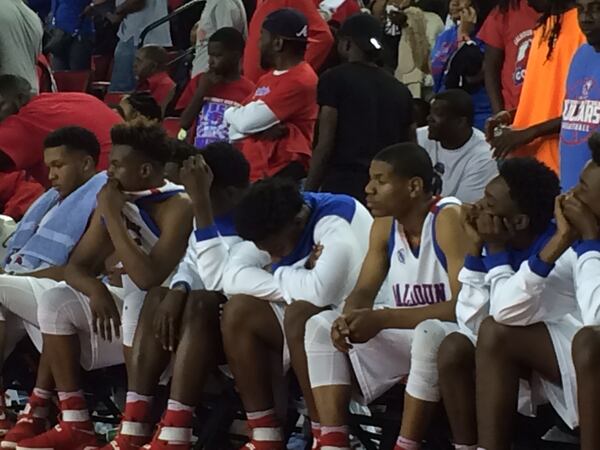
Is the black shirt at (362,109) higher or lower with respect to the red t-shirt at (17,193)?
higher

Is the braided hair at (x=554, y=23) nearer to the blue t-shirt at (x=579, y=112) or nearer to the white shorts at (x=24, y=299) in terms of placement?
the blue t-shirt at (x=579, y=112)

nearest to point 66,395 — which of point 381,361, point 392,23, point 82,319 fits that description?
point 82,319

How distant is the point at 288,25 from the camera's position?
231 inches

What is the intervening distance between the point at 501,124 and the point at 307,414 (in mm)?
1214

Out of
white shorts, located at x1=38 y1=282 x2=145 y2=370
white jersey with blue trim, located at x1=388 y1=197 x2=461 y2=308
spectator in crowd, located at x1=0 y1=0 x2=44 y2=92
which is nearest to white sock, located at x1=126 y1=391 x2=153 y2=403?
white shorts, located at x1=38 y1=282 x2=145 y2=370

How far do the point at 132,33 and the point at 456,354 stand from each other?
5.84 m

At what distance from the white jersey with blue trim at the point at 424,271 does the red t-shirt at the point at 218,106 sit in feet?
8.34

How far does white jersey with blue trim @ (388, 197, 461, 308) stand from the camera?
4035 millimetres

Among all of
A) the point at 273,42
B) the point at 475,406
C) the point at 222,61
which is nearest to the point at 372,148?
the point at 273,42

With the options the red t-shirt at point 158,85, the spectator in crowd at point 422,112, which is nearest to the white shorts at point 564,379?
the spectator in crowd at point 422,112

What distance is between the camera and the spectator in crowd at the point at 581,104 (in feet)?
13.4

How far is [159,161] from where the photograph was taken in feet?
15.6

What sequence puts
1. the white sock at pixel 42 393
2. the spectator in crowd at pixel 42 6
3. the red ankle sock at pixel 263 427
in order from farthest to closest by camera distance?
1. the spectator in crowd at pixel 42 6
2. the white sock at pixel 42 393
3. the red ankle sock at pixel 263 427

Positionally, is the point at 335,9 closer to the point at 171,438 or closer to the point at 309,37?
the point at 309,37
